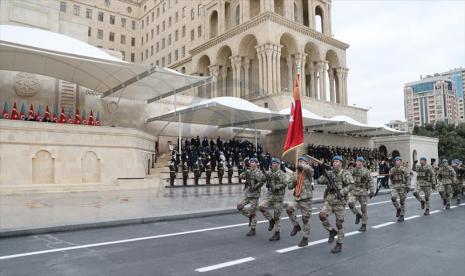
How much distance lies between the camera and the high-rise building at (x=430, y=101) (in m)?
100

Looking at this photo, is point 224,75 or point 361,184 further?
point 224,75

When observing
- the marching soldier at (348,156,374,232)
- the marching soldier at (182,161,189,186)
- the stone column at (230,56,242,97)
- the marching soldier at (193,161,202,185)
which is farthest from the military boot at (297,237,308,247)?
the stone column at (230,56,242,97)

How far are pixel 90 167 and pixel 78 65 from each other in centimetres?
652

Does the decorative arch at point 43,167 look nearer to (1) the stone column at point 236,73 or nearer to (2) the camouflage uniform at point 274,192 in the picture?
(2) the camouflage uniform at point 274,192

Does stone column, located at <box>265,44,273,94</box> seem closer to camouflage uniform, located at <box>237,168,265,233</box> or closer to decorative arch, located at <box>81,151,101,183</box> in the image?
decorative arch, located at <box>81,151,101,183</box>

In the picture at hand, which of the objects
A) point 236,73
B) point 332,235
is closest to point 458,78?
point 236,73

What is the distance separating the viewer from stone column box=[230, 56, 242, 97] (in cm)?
4138

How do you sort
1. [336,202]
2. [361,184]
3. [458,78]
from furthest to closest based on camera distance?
[458,78] → [361,184] → [336,202]

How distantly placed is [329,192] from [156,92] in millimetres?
20922

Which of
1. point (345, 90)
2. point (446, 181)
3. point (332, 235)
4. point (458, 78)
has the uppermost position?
point (458, 78)

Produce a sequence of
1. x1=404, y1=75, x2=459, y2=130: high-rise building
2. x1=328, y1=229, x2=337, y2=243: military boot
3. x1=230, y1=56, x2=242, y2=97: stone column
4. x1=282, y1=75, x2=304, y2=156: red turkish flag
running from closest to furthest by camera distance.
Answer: x1=328, y1=229, x2=337, y2=243: military boot → x1=282, y1=75, x2=304, y2=156: red turkish flag → x1=230, y1=56, x2=242, y2=97: stone column → x1=404, y1=75, x2=459, y2=130: high-rise building

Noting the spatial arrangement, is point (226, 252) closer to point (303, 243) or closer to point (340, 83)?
point (303, 243)

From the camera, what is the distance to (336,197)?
7281mm

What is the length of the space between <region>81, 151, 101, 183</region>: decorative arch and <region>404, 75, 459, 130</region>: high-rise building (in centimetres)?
9737
